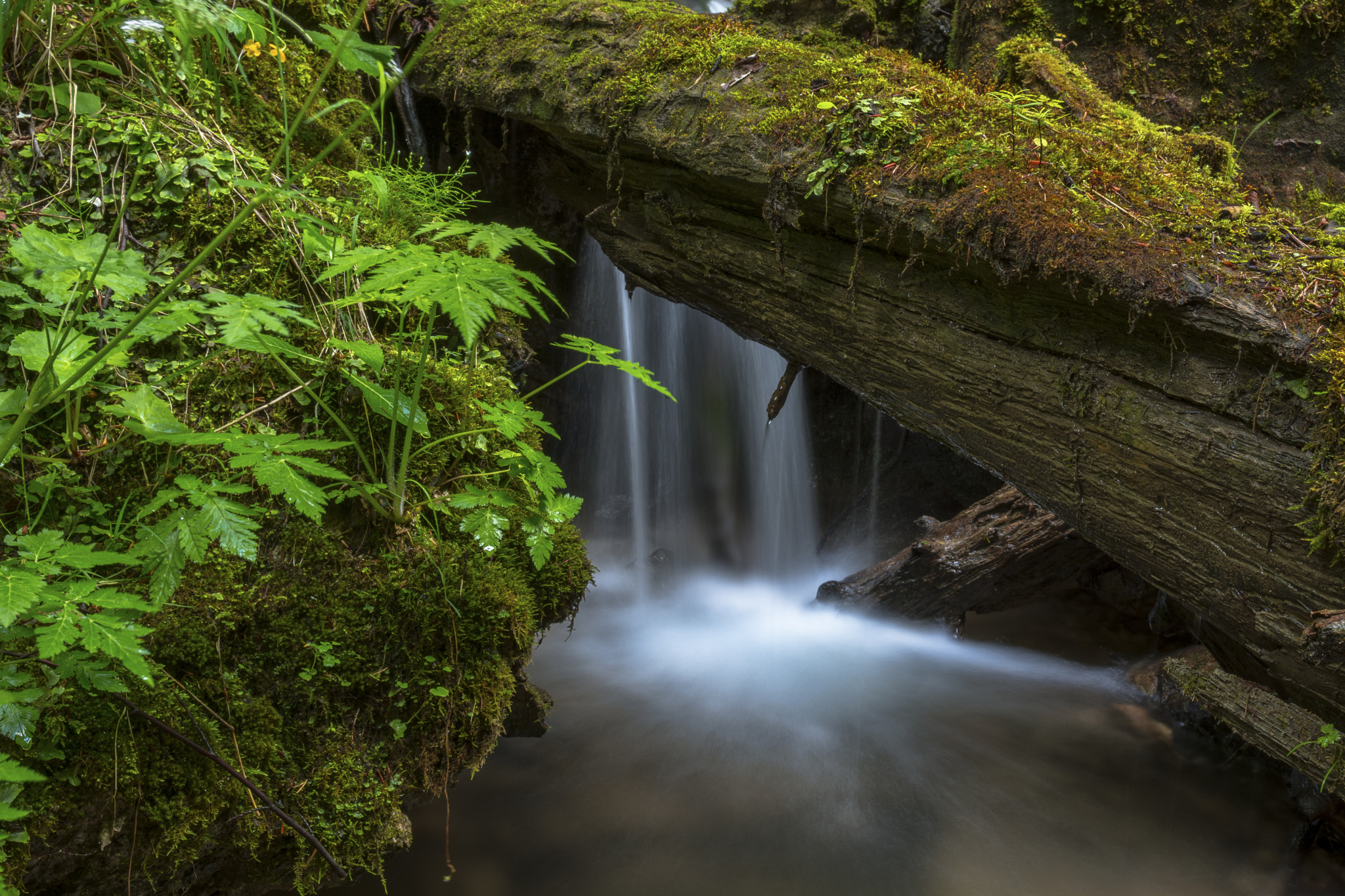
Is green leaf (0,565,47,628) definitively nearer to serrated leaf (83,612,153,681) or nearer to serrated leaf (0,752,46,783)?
serrated leaf (83,612,153,681)

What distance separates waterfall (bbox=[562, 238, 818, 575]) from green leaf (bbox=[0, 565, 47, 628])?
5.84 metres

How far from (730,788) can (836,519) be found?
4.27m

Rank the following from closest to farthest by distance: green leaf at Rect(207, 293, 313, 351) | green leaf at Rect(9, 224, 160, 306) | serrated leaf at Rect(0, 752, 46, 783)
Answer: serrated leaf at Rect(0, 752, 46, 783)
green leaf at Rect(207, 293, 313, 351)
green leaf at Rect(9, 224, 160, 306)

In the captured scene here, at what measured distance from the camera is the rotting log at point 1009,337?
7.41 ft

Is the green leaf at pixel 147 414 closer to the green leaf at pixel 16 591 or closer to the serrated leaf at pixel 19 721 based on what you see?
the green leaf at pixel 16 591

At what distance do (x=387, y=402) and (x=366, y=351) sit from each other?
16 cm

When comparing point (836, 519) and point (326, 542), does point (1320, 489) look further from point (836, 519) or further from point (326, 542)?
point (836, 519)

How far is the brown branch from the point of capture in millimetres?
1833

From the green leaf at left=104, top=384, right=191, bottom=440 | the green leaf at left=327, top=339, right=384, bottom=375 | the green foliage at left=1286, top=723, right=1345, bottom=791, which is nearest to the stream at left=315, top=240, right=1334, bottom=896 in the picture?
the green foliage at left=1286, top=723, right=1345, bottom=791

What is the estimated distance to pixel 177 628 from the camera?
2.00 metres

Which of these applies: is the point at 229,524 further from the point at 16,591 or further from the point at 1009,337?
the point at 1009,337

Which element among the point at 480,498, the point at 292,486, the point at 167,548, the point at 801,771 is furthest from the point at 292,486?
the point at 801,771

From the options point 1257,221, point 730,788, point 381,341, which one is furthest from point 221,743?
point 1257,221

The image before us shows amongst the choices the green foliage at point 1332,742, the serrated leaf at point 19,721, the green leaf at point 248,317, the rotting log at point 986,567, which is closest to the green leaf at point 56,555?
the serrated leaf at point 19,721
